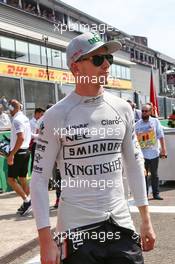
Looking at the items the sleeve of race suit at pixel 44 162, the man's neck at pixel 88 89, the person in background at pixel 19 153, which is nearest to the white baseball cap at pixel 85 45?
the man's neck at pixel 88 89

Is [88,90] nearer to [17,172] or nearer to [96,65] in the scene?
[96,65]

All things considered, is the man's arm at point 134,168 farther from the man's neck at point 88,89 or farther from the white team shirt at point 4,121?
the white team shirt at point 4,121

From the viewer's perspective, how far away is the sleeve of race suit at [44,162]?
2602 mm

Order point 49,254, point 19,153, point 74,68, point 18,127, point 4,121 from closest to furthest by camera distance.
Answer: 1. point 49,254
2. point 74,68
3. point 18,127
4. point 19,153
5. point 4,121

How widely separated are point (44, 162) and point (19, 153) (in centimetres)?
614

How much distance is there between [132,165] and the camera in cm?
287

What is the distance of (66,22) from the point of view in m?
44.4

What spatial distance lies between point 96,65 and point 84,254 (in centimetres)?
100

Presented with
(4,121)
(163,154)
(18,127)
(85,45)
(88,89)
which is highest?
(85,45)

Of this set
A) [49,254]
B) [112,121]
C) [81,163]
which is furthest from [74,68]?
[49,254]

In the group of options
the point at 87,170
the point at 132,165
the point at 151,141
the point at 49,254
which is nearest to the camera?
the point at 49,254

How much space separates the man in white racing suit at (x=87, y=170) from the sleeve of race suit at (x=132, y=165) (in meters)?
0.06

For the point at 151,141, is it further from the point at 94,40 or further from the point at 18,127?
the point at 94,40

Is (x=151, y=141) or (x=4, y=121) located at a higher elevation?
(x=4, y=121)
